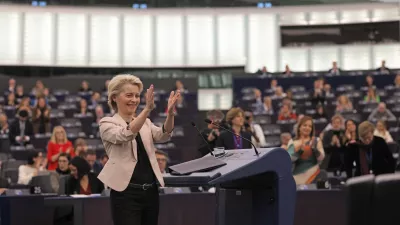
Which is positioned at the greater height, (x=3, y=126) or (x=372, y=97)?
(x=372, y=97)

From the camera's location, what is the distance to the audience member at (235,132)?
696cm

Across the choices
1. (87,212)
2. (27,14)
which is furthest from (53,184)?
(27,14)

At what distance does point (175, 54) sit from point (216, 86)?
2.34 m

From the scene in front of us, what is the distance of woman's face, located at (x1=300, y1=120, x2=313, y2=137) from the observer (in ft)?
22.0

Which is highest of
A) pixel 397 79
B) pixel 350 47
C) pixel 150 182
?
pixel 350 47

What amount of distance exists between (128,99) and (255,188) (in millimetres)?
905

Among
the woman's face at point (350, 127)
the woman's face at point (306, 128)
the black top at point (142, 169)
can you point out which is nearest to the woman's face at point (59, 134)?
the woman's face at point (350, 127)

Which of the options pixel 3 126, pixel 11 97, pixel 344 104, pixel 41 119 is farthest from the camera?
pixel 11 97

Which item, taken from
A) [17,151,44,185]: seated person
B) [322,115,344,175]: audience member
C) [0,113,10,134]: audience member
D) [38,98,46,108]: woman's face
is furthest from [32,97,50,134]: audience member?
[322,115,344,175]: audience member

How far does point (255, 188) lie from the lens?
12.2 feet

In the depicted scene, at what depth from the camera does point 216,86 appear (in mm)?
21453

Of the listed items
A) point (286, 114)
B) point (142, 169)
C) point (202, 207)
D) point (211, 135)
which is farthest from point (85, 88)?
point (142, 169)

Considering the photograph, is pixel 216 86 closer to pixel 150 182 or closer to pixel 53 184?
pixel 53 184

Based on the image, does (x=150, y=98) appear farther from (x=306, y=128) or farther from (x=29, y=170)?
(x=29, y=170)
